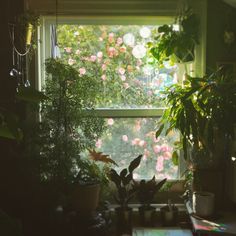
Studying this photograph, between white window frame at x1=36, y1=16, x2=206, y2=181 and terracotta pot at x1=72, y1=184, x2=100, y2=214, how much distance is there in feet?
2.17

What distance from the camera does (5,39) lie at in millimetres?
2529

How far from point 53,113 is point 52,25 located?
2.65 feet

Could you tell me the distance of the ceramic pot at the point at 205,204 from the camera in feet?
7.66

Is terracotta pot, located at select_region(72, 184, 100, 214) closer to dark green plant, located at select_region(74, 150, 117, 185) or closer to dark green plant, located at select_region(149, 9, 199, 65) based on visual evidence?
dark green plant, located at select_region(74, 150, 117, 185)

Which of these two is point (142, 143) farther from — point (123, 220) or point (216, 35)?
point (216, 35)

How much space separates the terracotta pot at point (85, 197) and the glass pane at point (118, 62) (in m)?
0.72

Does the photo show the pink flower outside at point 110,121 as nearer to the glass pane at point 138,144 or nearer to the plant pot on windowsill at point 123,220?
the glass pane at point 138,144

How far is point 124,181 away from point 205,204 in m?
0.55

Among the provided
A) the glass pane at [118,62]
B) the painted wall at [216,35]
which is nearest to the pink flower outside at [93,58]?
the glass pane at [118,62]

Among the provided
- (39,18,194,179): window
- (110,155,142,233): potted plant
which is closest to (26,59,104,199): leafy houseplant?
(110,155,142,233): potted plant

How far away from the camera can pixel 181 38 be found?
2.55 m

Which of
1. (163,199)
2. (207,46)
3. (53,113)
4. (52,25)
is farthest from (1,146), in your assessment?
(207,46)

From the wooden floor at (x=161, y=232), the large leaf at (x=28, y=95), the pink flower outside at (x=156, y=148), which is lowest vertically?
the wooden floor at (x=161, y=232)

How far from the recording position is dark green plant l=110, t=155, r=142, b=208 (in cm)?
251
